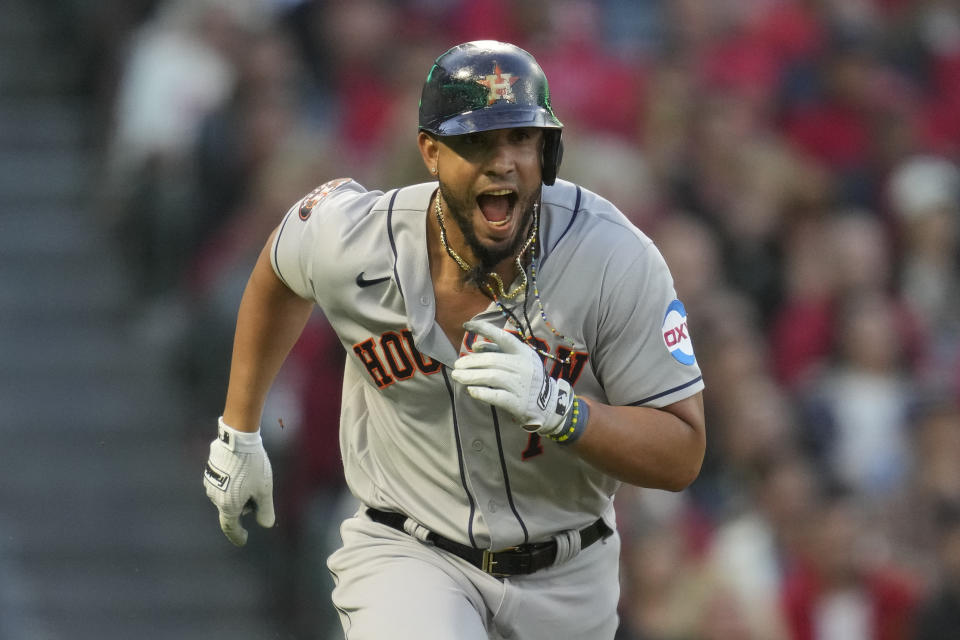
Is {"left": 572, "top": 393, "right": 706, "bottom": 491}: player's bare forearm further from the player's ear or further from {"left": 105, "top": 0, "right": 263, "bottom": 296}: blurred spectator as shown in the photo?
{"left": 105, "top": 0, "right": 263, "bottom": 296}: blurred spectator

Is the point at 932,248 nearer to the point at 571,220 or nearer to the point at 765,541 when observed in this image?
the point at 765,541

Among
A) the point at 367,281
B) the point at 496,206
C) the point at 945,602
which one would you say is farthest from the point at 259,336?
the point at 945,602

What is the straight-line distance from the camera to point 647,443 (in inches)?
133

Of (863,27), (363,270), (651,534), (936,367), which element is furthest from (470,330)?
(863,27)

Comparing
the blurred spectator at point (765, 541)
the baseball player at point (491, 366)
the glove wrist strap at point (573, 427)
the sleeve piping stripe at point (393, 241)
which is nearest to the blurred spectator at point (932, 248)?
the blurred spectator at point (765, 541)

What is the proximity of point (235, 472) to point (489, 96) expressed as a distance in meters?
1.29

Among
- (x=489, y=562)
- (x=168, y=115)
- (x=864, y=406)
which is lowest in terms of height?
(x=864, y=406)

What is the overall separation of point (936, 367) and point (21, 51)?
526cm

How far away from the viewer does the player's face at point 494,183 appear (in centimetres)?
336

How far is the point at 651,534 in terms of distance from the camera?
6.10 m

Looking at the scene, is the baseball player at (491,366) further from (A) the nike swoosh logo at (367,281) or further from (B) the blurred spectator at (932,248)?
(B) the blurred spectator at (932,248)

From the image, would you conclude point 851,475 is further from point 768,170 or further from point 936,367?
point 768,170

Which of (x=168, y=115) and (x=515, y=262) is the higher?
(x=515, y=262)

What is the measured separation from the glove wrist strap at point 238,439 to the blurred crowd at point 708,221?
97.0 inches
